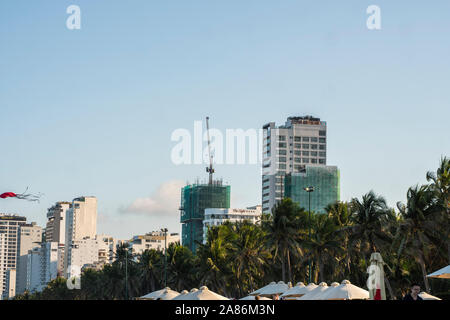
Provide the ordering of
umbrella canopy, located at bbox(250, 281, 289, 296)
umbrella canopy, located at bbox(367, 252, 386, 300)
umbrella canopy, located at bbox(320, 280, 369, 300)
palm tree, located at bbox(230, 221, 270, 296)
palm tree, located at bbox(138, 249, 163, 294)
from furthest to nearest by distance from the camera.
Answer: palm tree, located at bbox(138, 249, 163, 294), palm tree, located at bbox(230, 221, 270, 296), umbrella canopy, located at bbox(250, 281, 289, 296), umbrella canopy, located at bbox(320, 280, 369, 300), umbrella canopy, located at bbox(367, 252, 386, 300)

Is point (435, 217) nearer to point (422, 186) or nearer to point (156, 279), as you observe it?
point (422, 186)

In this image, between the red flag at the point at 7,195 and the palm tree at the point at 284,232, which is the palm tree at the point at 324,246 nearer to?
the palm tree at the point at 284,232

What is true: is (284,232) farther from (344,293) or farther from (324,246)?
(344,293)

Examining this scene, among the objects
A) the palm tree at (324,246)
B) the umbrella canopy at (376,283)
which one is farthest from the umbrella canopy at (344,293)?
the palm tree at (324,246)

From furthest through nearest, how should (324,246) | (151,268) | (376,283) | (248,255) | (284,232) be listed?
(151,268) → (248,255) → (284,232) → (324,246) → (376,283)

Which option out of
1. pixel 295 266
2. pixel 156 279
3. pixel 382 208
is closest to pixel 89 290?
pixel 156 279

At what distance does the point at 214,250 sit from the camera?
309ft

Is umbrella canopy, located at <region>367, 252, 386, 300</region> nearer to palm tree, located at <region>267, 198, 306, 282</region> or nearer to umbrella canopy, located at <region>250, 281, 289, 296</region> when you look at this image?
umbrella canopy, located at <region>250, 281, 289, 296</region>

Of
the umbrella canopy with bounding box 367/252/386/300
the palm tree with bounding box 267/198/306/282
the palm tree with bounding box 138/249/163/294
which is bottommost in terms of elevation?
the palm tree with bounding box 138/249/163/294

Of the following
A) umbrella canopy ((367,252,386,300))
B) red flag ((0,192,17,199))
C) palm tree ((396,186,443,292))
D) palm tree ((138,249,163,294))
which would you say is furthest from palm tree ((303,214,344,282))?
umbrella canopy ((367,252,386,300))

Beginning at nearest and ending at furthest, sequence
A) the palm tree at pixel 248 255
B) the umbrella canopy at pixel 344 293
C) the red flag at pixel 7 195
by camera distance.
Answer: the umbrella canopy at pixel 344 293, the red flag at pixel 7 195, the palm tree at pixel 248 255

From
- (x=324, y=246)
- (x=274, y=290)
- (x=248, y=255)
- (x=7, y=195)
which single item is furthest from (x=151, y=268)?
(x=7, y=195)

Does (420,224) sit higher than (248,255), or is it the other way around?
(420,224)

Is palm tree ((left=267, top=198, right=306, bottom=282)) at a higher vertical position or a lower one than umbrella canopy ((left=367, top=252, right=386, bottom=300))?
higher
